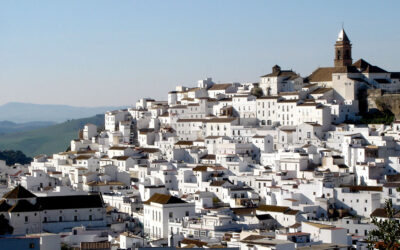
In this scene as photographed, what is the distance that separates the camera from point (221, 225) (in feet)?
127

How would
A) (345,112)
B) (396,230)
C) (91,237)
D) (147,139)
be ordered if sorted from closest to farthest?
(396,230) → (91,237) → (345,112) → (147,139)

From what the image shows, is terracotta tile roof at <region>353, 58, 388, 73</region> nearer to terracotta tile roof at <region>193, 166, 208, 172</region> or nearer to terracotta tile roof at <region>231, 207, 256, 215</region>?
terracotta tile roof at <region>193, 166, 208, 172</region>

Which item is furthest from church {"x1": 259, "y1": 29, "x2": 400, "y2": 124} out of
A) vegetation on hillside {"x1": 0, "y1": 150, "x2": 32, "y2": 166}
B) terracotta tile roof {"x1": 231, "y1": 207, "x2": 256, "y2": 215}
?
vegetation on hillside {"x1": 0, "y1": 150, "x2": 32, "y2": 166}

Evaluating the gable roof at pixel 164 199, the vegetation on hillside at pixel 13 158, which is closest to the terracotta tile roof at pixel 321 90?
the gable roof at pixel 164 199

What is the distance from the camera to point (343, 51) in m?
64.1

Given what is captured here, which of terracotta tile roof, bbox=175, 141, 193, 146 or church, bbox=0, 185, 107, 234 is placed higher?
terracotta tile roof, bbox=175, 141, 193, 146

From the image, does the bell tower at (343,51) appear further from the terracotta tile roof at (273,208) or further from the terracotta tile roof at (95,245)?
the terracotta tile roof at (95,245)

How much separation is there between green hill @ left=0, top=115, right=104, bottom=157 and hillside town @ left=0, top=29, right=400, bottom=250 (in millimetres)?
69634

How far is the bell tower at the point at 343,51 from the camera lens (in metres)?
64.0

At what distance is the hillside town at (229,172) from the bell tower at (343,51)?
7 centimetres

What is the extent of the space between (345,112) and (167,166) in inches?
489

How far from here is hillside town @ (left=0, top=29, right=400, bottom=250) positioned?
3825cm

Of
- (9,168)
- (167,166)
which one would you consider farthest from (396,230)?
(9,168)

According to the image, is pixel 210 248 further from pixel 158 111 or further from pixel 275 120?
pixel 158 111
